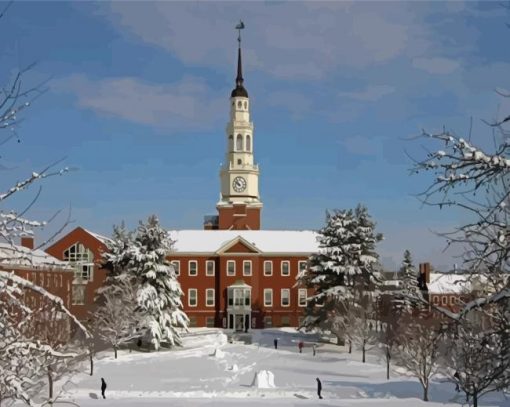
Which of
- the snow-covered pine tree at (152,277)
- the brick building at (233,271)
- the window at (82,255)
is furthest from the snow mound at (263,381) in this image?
the window at (82,255)

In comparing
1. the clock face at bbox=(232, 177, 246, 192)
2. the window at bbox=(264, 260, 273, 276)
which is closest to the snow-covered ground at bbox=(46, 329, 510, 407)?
the window at bbox=(264, 260, 273, 276)

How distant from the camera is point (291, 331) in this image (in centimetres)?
6238

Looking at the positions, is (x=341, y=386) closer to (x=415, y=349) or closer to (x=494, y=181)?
(x=415, y=349)

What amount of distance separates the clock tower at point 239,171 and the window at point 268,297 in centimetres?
1431

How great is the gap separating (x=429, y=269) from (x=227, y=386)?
4904cm

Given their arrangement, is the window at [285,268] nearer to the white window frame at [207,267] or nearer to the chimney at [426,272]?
the white window frame at [207,267]

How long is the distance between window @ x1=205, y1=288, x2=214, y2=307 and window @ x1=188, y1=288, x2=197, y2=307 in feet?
3.56

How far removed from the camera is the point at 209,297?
66438mm

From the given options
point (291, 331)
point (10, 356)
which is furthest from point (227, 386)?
point (291, 331)

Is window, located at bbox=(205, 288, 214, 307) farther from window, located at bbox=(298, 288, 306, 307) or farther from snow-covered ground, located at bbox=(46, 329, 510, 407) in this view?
snow-covered ground, located at bbox=(46, 329, 510, 407)

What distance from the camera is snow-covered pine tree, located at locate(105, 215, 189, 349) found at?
47.5m

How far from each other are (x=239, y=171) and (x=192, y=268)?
20.7 meters

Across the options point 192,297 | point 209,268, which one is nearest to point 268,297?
point 209,268

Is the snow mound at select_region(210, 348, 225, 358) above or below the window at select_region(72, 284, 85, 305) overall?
below
